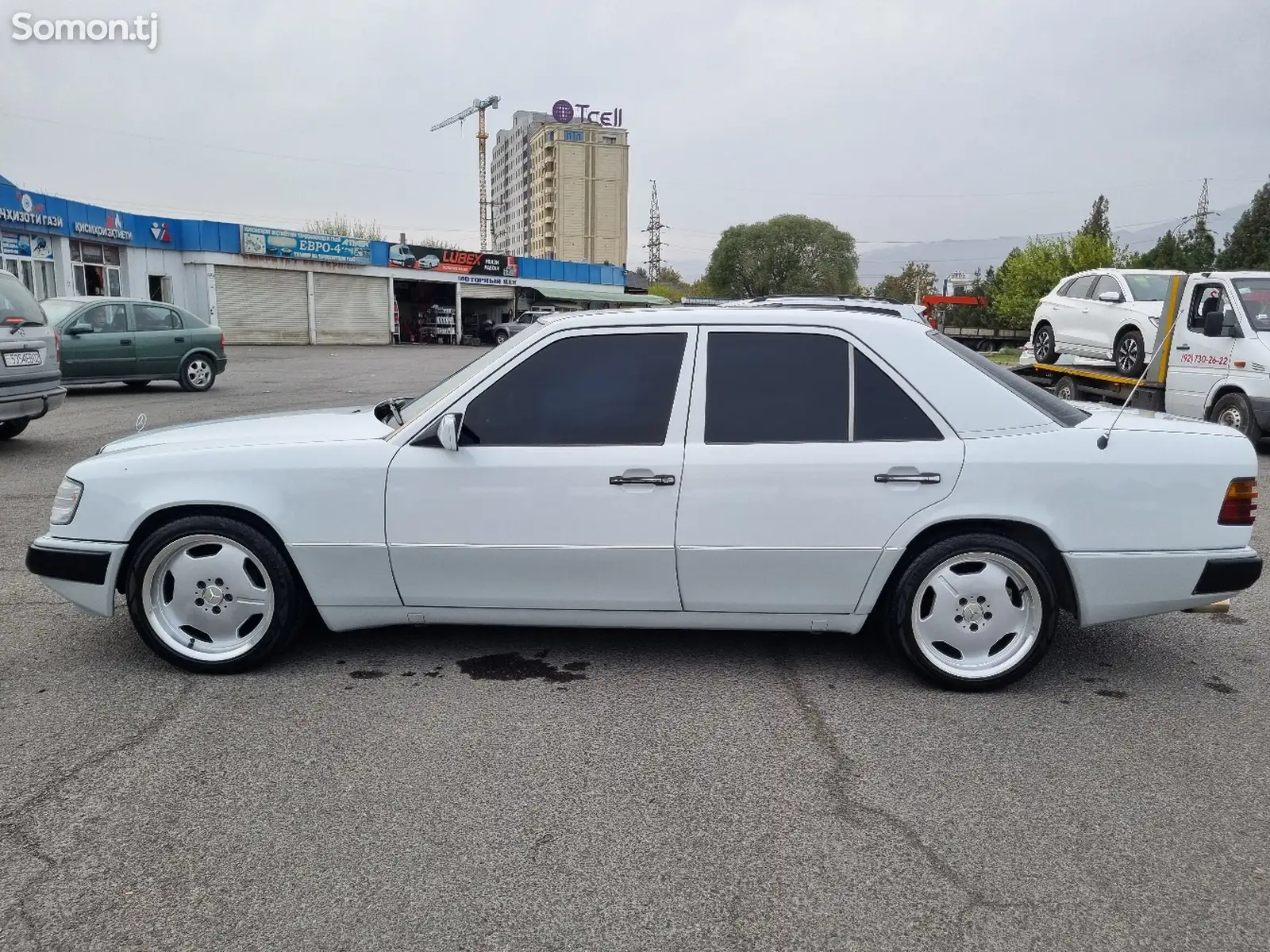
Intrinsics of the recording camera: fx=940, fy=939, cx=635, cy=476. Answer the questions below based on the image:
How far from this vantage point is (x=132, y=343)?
1557cm

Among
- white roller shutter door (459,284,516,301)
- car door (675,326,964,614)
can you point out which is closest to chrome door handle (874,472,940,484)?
car door (675,326,964,614)

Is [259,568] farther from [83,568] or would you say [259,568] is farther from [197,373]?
[197,373]

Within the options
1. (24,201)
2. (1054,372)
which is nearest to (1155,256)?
(1054,372)

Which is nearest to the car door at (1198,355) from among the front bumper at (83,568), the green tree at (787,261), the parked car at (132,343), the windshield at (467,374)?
the windshield at (467,374)

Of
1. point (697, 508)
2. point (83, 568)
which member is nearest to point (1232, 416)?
point (697, 508)

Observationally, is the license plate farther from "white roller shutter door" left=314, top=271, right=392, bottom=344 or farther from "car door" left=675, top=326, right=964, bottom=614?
"white roller shutter door" left=314, top=271, right=392, bottom=344

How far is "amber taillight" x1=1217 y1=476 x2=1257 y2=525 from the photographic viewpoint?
3773 mm

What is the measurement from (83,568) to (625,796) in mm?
2540

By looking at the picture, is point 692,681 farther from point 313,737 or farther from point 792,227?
point 792,227

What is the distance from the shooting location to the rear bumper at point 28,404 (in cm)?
926

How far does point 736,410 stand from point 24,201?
3217 cm

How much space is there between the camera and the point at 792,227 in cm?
9556

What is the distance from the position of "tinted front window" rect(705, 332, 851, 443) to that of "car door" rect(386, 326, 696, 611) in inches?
5.6

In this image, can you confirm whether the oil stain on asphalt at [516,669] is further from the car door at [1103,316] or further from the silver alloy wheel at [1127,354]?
the car door at [1103,316]
